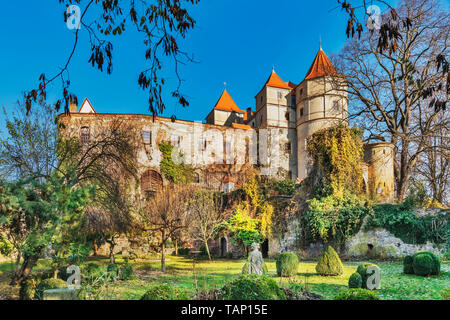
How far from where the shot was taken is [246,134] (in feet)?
119

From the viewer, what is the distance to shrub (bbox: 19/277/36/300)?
341 inches

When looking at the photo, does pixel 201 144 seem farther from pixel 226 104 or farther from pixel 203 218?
pixel 203 218

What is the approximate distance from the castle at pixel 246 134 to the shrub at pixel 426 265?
20.4 metres

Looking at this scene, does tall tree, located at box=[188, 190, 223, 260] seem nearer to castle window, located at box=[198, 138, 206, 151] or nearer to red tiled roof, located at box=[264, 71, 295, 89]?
castle window, located at box=[198, 138, 206, 151]

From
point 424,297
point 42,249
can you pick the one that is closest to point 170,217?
point 42,249

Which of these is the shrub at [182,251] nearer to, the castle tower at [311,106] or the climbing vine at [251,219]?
the climbing vine at [251,219]

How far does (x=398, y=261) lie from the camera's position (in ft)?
47.4

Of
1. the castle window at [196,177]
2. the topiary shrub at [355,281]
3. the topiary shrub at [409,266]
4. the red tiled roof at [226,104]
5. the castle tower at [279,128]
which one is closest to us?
the topiary shrub at [355,281]

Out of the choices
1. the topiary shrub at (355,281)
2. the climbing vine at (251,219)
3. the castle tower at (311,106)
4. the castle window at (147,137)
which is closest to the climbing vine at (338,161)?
the climbing vine at (251,219)

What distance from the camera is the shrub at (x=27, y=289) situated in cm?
866

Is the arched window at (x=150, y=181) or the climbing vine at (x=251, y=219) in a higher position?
the arched window at (x=150, y=181)

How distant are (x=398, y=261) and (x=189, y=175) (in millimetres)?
22143

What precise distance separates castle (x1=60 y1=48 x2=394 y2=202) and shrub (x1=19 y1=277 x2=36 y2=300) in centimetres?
2138

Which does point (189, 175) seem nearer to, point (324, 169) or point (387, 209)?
point (324, 169)
